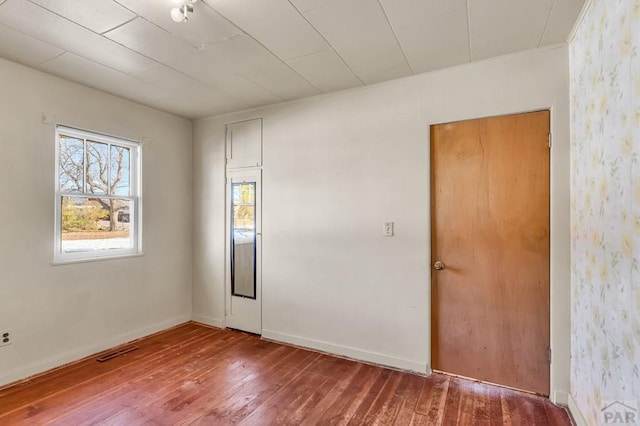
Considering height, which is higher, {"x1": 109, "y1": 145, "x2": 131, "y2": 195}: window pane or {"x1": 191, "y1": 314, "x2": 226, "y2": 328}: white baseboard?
{"x1": 109, "y1": 145, "x2": 131, "y2": 195}: window pane

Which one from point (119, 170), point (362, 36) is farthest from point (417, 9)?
point (119, 170)

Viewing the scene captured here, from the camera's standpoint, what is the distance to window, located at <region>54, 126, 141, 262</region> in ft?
9.61

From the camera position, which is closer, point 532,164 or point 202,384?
point 532,164

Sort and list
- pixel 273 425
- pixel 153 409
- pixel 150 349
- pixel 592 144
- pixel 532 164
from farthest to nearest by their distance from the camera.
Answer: pixel 150 349
pixel 532 164
pixel 153 409
pixel 273 425
pixel 592 144

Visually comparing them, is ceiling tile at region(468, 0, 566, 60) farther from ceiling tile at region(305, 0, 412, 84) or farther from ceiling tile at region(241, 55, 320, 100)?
ceiling tile at region(241, 55, 320, 100)

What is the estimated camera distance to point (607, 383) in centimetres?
158

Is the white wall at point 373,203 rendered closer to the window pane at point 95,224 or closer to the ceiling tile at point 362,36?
the ceiling tile at point 362,36

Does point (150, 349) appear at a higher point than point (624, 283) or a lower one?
lower

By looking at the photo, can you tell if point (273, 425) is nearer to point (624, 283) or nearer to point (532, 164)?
point (624, 283)

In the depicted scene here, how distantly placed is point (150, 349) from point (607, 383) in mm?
3577

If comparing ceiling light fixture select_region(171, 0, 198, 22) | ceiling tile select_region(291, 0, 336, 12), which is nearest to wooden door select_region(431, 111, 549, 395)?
ceiling tile select_region(291, 0, 336, 12)

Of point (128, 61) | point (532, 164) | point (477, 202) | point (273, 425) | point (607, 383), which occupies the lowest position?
point (273, 425)

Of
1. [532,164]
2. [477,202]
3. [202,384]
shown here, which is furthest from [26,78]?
[532,164]

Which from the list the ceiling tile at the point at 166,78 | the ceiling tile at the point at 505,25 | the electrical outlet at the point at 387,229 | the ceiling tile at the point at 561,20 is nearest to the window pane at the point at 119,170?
the ceiling tile at the point at 166,78
